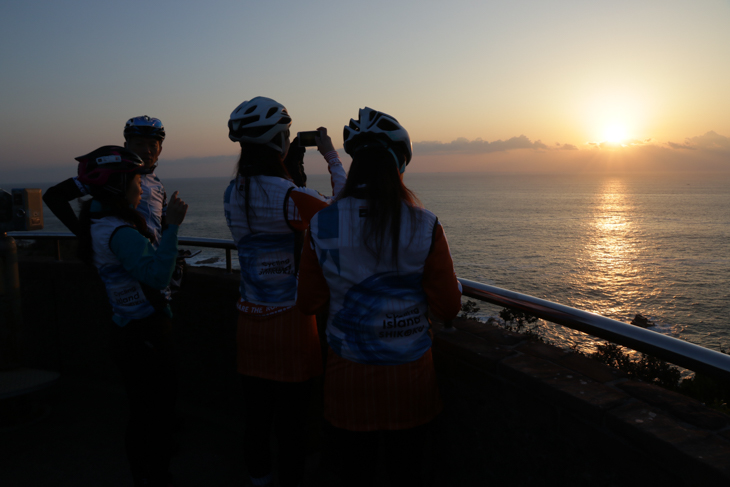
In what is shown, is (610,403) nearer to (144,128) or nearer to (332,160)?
(332,160)

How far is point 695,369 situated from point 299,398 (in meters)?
1.78

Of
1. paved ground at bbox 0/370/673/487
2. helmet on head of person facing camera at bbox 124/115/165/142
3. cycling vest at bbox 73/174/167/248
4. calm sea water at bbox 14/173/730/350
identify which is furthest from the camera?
calm sea water at bbox 14/173/730/350

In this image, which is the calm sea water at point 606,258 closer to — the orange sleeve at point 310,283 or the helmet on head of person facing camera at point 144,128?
→ the helmet on head of person facing camera at point 144,128

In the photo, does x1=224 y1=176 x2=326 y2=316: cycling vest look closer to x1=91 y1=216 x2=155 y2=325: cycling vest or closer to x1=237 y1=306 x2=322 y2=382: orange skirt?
x1=237 y1=306 x2=322 y2=382: orange skirt

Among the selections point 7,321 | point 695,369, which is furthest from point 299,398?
point 7,321

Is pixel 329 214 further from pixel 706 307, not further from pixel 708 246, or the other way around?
pixel 708 246

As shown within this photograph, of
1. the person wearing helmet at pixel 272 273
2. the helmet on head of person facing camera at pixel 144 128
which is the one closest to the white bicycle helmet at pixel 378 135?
the person wearing helmet at pixel 272 273

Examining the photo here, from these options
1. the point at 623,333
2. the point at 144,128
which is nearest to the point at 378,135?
the point at 623,333

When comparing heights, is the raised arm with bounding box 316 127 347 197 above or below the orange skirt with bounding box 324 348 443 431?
above

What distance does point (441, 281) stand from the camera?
6.18 ft

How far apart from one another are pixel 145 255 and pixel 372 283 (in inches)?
46.7

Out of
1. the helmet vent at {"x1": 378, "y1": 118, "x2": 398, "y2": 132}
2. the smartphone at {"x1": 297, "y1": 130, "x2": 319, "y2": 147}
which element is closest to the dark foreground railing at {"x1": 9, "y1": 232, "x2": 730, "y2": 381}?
the helmet vent at {"x1": 378, "y1": 118, "x2": 398, "y2": 132}

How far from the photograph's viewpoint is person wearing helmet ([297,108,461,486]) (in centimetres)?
183

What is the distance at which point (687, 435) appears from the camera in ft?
5.23
